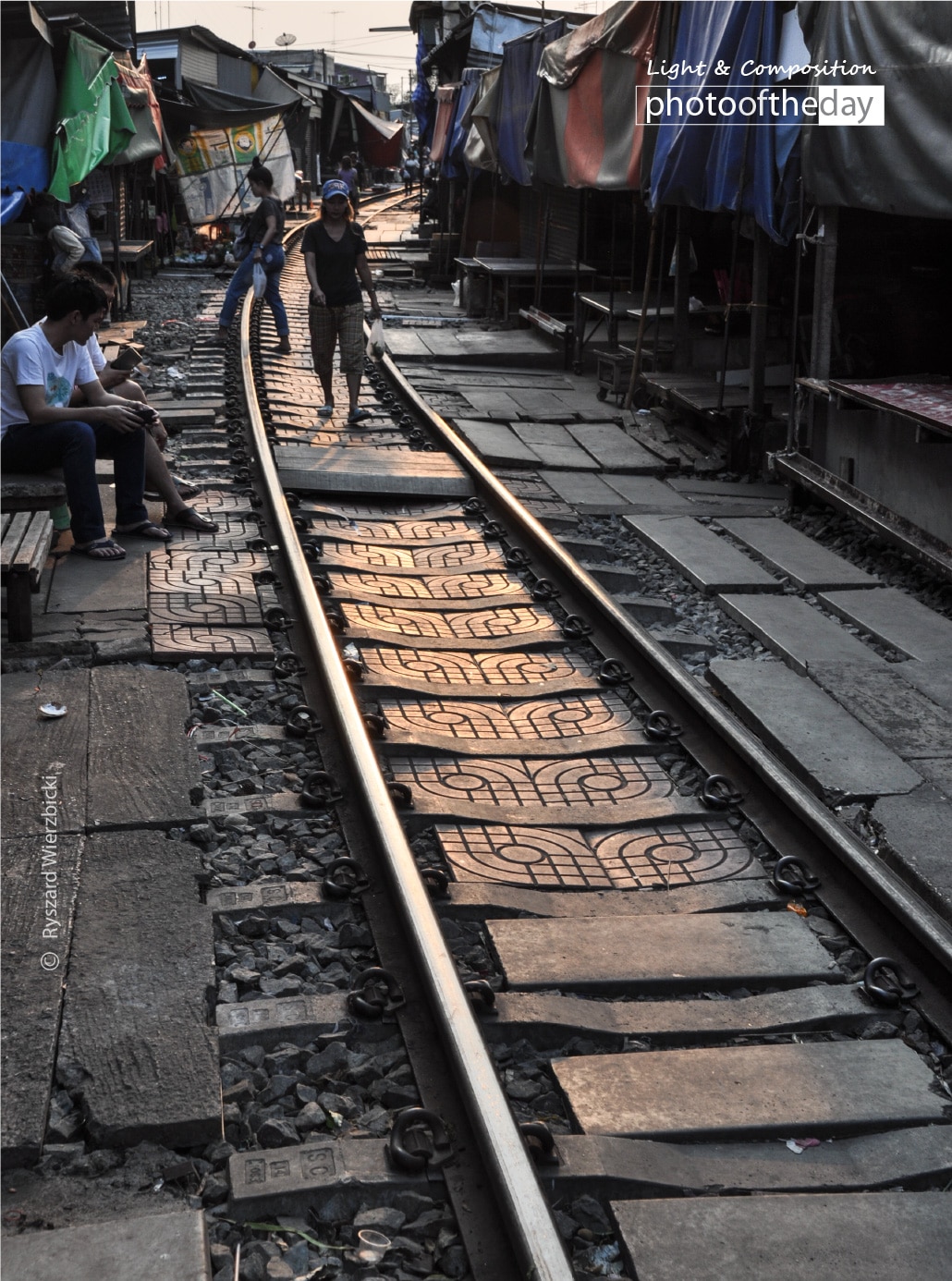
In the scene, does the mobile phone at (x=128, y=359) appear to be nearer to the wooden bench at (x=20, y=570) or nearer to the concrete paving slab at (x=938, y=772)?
the wooden bench at (x=20, y=570)

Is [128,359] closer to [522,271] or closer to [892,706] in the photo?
[892,706]

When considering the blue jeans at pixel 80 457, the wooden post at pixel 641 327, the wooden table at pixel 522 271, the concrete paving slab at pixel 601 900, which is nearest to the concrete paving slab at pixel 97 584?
the blue jeans at pixel 80 457

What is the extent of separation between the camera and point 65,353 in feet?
23.9

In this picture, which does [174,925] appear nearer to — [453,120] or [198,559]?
[198,559]

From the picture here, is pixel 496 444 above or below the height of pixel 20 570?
below

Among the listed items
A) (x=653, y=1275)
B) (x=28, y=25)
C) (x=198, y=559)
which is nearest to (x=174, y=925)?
(x=653, y=1275)

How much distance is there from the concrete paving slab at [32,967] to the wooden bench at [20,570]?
4.85 feet

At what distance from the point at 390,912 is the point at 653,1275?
1464 mm

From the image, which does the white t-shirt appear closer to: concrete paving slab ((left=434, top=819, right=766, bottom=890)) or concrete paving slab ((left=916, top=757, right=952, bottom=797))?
concrete paving slab ((left=434, top=819, right=766, bottom=890))

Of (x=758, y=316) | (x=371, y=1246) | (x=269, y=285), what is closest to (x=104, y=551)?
(x=371, y=1246)

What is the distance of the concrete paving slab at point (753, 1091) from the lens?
9.98 ft

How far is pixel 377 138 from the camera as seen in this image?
5706 centimetres

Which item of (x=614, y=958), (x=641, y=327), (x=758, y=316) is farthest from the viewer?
(x=641, y=327)

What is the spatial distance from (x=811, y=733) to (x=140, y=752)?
2.54 metres
